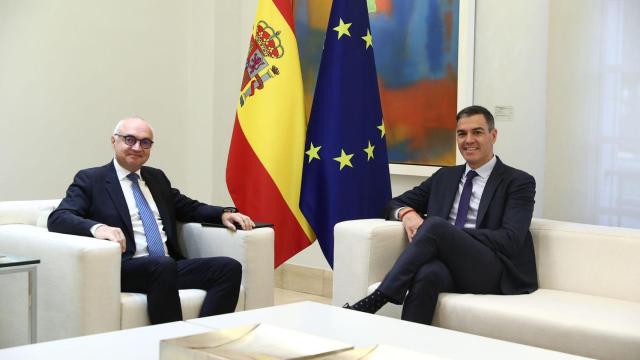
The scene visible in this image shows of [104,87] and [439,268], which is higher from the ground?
[104,87]

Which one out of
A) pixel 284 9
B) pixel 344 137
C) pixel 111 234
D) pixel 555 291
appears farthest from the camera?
pixel 284 9

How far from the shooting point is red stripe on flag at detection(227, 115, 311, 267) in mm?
4496

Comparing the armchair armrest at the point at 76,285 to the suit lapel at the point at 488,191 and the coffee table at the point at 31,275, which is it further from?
the suit lapel at the point at 488,191

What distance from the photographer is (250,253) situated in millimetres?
3871

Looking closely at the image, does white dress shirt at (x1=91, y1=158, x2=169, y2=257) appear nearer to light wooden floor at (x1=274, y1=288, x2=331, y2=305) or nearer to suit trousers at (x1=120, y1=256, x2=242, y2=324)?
suit trousers at (x1=120, y1=256, x2=242, y2=324)

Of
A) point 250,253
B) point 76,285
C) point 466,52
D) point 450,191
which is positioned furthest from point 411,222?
point 76,285

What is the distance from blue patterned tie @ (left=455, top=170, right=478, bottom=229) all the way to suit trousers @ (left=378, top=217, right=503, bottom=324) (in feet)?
0.92

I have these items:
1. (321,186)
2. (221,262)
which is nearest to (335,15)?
(321,186)

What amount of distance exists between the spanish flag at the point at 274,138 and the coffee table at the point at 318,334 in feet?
5.83

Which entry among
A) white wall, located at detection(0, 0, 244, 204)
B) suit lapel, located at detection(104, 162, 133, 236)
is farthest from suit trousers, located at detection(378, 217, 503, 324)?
white wall, located at detection(0, 0, 244, 204)

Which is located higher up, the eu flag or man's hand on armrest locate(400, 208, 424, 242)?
the eu flag

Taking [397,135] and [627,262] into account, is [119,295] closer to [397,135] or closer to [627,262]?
[627,262]

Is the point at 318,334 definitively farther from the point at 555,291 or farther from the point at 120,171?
the point at 120,171

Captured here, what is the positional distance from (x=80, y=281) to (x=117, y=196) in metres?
0.68
